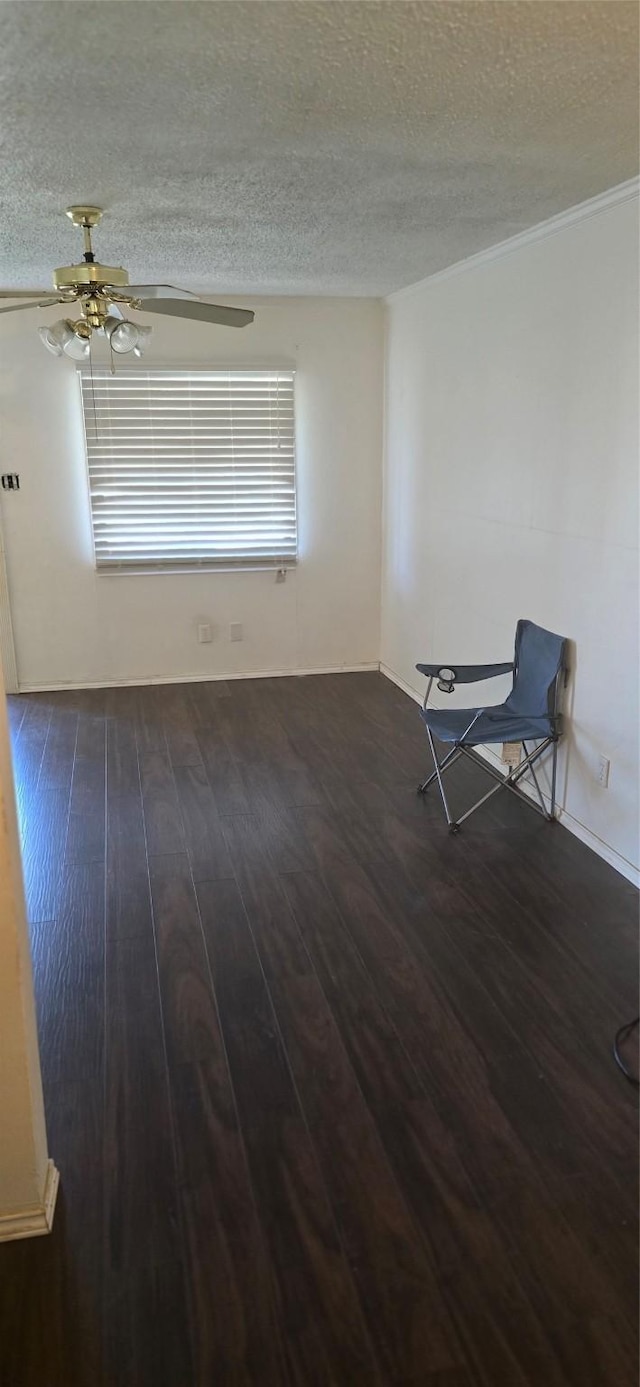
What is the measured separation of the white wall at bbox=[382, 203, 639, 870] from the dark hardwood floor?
64 cm

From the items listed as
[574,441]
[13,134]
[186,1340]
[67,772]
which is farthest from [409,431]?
[186,1340]

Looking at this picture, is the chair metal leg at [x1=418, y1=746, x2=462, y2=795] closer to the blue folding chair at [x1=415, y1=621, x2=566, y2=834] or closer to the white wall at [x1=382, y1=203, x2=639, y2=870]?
the blue folding chair at [x1=415, y1=621, x2=566, y2=834]

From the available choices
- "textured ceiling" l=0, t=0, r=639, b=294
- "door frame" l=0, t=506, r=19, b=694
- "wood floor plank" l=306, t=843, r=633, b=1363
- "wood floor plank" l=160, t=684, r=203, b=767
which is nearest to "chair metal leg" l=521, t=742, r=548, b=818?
"wood floor plank" l=306, t=843, r=633, b=1363

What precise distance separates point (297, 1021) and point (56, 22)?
2.48 m

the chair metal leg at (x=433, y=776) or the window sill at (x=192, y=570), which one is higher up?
the window sill at (x=192, y=570)

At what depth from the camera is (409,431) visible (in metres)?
5.62

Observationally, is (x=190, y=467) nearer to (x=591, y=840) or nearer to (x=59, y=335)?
(x=59, y=335)

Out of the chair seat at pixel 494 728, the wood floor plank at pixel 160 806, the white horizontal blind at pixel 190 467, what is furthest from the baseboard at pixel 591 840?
the white horizontal blind at pixel 190 467

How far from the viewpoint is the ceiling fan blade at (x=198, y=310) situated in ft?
10.2

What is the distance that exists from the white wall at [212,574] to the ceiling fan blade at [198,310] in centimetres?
260

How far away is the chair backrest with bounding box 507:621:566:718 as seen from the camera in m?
3.79

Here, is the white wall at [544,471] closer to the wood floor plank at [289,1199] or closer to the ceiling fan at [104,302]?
the ceiling fan at [104,302]

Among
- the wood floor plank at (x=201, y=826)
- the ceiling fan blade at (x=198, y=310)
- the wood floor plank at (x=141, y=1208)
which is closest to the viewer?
the wood floor plank at (x=141, y=1208)

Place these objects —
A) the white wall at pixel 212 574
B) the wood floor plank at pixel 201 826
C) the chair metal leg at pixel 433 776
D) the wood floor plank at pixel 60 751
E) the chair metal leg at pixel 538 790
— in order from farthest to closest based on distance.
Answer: the white wall at pixel 212 574, the wood floor plank at pixel 60 751, the chair metal leg at pixel 433 776, the chair metal leg at pixel 538 790, the wood floor plank at pixel 201 826
